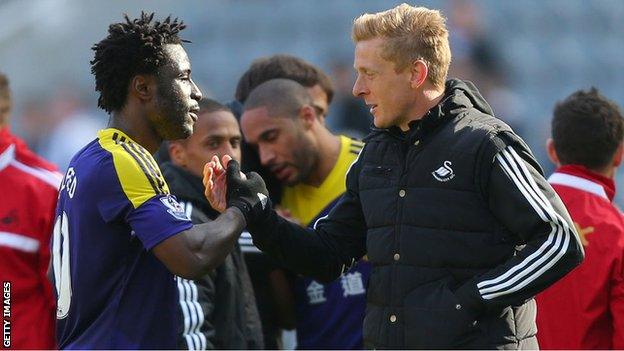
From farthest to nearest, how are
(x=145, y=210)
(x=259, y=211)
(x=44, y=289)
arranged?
(x=44, y=289), (x=259, y=211), (x=145, y=210)

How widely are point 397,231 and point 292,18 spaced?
8.58 meters

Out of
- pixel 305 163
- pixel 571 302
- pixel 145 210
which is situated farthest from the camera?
pixel 305 163

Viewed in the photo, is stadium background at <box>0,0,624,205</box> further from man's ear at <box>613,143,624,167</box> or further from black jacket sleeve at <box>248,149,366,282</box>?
black jacket sleeve at <box>248,149,366,282</box>

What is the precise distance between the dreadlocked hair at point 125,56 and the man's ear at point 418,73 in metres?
0.90

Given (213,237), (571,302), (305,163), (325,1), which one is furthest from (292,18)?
(213,237)

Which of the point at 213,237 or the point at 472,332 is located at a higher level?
the point at 213,237

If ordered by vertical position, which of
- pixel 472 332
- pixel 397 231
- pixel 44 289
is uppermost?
pixel 397 231

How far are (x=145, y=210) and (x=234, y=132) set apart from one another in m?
1.52

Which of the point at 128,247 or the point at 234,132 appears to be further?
the point at 234,132

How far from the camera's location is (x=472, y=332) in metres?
3.84

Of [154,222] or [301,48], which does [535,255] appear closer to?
[154,222]

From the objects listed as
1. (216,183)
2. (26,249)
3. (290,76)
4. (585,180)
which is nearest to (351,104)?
(290,76)

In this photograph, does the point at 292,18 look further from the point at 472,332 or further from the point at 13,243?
the point at 472,332

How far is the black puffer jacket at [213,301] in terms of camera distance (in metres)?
4.81
